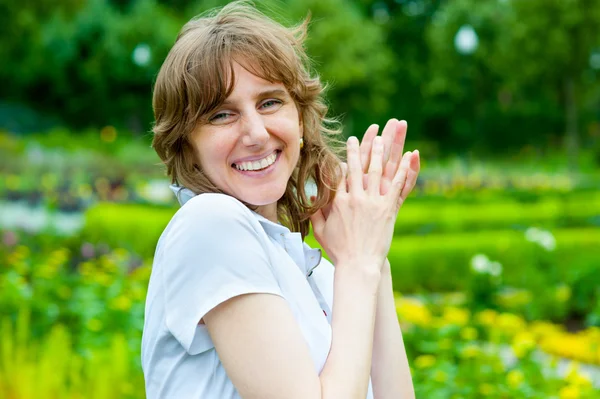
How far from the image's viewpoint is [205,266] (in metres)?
1.06

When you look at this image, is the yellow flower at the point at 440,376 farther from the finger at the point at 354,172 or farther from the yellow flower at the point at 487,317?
the finger at the point at 354,172

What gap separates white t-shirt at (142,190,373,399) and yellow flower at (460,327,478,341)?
3062 millimetres

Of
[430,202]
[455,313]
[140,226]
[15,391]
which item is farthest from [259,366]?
[430,202]

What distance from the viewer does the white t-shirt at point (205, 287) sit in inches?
41.6

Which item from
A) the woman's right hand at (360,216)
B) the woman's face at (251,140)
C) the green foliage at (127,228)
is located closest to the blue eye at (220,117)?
the woman's face at (251,140)

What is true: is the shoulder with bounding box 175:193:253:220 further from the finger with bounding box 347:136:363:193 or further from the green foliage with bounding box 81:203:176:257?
the green foliage with bounding box 81:203:176:257

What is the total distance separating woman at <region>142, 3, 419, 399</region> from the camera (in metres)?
1.05

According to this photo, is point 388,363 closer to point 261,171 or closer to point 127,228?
point 261,171

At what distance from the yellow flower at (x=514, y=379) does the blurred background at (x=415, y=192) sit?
0.03 feet

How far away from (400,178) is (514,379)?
2.33 metres

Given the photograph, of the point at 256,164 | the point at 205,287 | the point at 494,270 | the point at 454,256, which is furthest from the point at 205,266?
the point at 454,256

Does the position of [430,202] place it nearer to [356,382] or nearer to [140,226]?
[140,226]

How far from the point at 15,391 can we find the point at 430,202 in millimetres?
8139

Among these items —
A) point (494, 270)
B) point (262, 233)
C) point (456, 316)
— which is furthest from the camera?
point (494, 270)
